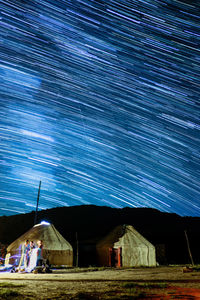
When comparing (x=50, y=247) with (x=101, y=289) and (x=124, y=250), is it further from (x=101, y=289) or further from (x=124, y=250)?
(x=101, y=289)

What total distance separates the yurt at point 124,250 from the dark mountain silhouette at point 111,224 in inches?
534

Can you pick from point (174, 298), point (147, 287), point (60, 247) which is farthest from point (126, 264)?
point (174, 298)

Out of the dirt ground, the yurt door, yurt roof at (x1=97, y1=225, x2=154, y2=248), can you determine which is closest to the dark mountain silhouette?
yurt roof at (x1=97, y1=225, x2=154, y2=248)

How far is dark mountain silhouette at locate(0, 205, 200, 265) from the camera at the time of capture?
139 feet

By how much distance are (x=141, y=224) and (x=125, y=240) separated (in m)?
32.7

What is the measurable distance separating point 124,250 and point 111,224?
31.0 m

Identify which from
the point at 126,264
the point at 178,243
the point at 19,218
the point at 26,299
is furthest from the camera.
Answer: the point at 19,218

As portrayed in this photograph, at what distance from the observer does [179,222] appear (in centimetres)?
5916

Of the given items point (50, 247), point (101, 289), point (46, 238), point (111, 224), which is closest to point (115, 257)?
point (50, 247)

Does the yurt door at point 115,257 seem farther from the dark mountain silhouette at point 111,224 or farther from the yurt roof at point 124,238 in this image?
the dark mountain silhouette at point 111,224

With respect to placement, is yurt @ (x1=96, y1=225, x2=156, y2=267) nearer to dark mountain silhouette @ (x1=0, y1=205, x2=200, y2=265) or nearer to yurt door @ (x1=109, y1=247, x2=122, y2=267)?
yurt door @ (x1=109, y1=247, x2=122, y2=267)

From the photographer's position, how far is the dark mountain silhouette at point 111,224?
42.3 metres

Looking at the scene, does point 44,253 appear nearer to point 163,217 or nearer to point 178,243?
point 178,243

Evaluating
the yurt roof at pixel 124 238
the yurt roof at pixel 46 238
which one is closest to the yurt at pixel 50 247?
the yurt roof at pixel 46 238
